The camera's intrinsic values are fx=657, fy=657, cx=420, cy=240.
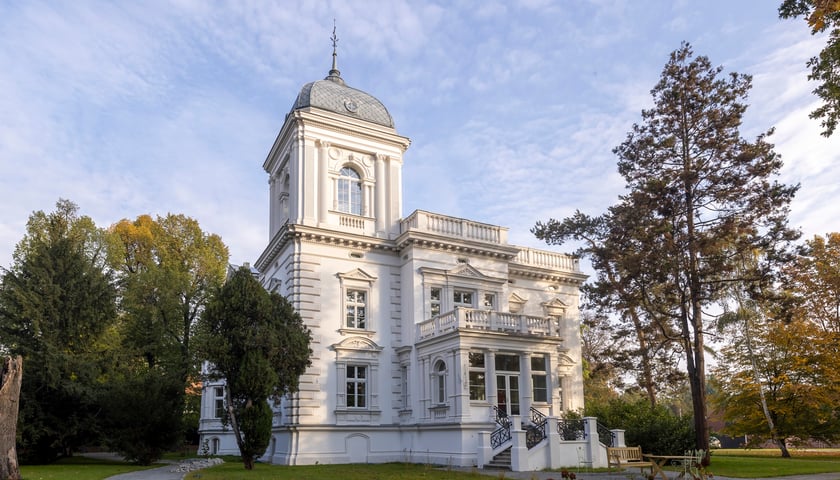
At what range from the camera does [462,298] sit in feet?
89.8

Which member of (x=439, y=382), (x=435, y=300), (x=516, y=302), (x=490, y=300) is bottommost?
(x=439, y=382)

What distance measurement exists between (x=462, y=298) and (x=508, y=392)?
14.8ft

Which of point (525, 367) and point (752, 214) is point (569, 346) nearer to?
point (525, 367)

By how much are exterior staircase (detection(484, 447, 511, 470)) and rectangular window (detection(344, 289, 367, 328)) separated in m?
7.47

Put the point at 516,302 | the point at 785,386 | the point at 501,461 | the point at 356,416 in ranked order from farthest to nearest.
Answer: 1. the point at 516,302
2. the point at 785,386
3. the point at 356,416
4. the point at 501,461

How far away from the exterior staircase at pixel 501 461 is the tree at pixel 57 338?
1563 cm

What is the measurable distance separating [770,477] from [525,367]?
9.15 metres

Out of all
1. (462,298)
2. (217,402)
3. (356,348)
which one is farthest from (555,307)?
(217,402)

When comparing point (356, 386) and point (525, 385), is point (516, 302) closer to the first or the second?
point (525, 385)

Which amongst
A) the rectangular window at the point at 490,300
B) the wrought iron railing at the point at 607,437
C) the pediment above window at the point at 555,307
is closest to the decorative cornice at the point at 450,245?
the rectangular window at the point at 490,300

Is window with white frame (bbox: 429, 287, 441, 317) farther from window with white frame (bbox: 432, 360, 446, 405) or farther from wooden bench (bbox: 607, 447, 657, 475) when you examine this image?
wooden bench (bbox: 607, 447, 657, 475)

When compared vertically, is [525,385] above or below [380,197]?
below

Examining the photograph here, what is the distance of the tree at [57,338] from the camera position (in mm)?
24891

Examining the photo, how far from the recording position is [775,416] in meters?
29.6
